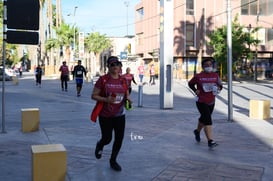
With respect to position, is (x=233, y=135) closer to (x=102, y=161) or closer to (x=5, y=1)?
(x=102, y=161)

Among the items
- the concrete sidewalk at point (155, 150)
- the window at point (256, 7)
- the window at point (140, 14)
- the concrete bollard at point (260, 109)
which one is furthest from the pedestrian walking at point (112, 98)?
the window at point (140, 14)

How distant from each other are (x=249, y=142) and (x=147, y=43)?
48.1 m

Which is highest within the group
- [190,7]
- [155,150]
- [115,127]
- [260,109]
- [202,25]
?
[190,7]

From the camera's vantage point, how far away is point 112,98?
6027 mm

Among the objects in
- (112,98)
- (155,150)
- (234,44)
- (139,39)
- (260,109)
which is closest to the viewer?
(112,98)

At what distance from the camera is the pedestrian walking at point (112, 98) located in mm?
6152

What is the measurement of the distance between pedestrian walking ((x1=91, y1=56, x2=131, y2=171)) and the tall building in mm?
41696

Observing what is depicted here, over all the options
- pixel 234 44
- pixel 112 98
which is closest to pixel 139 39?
pixel 234 44

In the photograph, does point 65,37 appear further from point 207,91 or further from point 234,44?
point 207,91

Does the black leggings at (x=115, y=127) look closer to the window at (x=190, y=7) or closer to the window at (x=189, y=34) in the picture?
the window at (x=189, y=34)

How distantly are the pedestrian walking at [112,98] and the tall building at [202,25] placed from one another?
4170 cm

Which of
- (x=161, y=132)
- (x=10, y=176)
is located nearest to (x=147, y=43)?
(x=161, y=132)

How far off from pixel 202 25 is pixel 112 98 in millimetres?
45769

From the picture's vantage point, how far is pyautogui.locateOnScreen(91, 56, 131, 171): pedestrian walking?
6152 millimetres
